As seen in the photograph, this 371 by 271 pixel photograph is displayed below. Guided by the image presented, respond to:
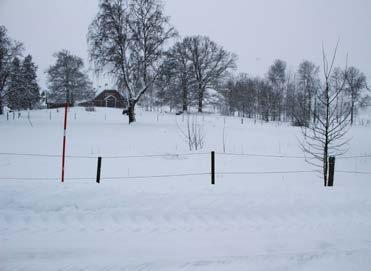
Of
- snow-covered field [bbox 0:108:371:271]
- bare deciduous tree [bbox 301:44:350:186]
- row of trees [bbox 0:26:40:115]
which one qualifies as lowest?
snow-covered field [bbox 0:108:371:271]

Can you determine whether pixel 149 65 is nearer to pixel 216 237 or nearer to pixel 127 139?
pixel 127 139

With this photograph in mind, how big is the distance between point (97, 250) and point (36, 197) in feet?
7.97

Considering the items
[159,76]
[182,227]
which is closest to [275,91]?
[159,76]

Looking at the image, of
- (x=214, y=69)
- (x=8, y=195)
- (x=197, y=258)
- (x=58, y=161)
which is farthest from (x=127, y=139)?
(x=214, y=69)

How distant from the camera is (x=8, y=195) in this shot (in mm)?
5258

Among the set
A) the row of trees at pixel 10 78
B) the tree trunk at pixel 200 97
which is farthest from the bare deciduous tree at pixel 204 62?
the row of trees at pixel 10 78

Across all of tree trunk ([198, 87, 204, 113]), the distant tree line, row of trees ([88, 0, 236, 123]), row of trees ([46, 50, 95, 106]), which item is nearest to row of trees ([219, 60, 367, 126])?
the distant tree line

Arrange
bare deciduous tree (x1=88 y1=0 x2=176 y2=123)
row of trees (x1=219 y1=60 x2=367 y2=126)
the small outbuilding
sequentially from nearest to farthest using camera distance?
bare deciduous tree (x1=88 y1=0 x2=176 y2=123), row of trees (x1=219 y1=60 x2=367 y2=126), the small outbuilding

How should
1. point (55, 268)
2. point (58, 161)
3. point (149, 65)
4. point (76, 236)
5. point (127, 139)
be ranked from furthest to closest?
point (149, 65) < point (127, 139) < point (58, 161) < point (76, 236) < point (55, 268)

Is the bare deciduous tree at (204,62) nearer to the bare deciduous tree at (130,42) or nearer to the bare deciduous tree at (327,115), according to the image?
the bare deciduous tree at (130,42)

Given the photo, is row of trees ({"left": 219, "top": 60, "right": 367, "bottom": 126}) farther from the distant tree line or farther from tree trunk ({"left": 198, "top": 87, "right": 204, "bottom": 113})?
tree trunk ({"left": 198, "top": 87, "right": 204, "bottom": 113})

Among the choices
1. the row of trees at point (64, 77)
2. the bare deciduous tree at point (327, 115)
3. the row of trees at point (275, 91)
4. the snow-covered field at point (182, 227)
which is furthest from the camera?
the row of trees at point (64, 77)

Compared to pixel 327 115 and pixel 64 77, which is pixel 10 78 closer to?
pixel 64 77

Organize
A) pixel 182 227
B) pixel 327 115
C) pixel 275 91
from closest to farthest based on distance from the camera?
1. pixel 182 227
2. pixel 327 115
3. pixel 275 91
